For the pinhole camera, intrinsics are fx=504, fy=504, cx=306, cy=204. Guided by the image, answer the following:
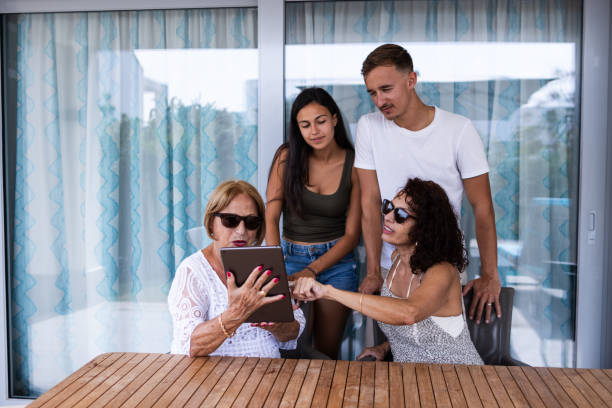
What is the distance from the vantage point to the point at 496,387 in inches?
58.4

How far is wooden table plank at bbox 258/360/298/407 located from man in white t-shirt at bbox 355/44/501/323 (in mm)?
922

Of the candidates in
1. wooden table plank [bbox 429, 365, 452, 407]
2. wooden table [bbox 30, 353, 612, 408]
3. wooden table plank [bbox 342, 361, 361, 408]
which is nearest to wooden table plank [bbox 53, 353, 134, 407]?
wooden table [bbox 30, 353, 612, 408]

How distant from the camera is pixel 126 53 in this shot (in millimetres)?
3121

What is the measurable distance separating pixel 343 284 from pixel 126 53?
6.36ft

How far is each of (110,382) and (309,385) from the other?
61cm

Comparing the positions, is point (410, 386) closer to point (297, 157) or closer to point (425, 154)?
point (425, 154)

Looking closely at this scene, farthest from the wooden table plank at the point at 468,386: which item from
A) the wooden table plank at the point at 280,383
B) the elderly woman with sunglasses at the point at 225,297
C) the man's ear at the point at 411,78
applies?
the man's ear at the point at 411,78

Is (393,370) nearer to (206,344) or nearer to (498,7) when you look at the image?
(206,344)

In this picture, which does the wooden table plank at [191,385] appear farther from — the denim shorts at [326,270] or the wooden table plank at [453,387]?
the denim shorts at [326,270]

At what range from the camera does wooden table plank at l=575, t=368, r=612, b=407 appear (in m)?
1.43

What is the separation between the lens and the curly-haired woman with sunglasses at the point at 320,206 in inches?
103

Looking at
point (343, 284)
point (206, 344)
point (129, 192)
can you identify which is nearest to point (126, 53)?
point (129, 192)

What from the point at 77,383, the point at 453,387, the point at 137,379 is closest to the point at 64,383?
the point at 77,383

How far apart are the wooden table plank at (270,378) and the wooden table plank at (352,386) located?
19 cm
